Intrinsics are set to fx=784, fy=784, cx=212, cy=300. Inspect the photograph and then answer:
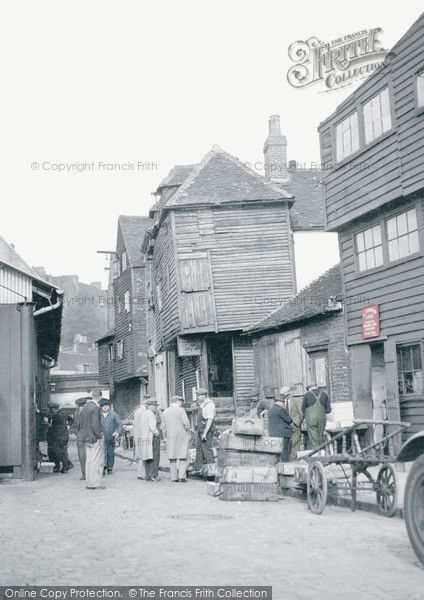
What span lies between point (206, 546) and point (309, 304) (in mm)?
15102

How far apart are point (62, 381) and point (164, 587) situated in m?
52.5

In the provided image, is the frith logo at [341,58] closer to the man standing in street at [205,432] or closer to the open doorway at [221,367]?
the man standing in street at [205,432]

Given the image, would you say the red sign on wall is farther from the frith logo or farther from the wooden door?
the wooden door

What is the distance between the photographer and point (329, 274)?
23.5 m

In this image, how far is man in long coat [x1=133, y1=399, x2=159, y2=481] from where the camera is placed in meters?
16.3

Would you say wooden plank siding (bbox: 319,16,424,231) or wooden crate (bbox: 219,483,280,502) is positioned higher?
wooden plank siding (bbox: 319,16,424,231)

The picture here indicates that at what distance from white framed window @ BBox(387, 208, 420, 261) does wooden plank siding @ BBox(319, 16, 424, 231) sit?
46 cm

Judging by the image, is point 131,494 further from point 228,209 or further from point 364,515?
point 228,209

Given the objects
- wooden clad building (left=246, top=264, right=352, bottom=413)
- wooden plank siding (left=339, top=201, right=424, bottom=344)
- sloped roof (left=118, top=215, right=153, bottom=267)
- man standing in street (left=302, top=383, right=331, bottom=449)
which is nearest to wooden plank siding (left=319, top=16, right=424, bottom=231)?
wooden plank siding (left=339, top=201, right=424, bottom=344)

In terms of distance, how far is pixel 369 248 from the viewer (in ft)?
56.0

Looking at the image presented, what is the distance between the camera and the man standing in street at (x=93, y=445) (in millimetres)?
14250

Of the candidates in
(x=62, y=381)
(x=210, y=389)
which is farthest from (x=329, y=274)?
(x=62, y=381)

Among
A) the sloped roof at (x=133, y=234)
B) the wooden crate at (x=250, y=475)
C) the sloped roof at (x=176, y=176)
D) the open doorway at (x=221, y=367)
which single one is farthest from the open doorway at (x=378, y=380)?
the sloped roof at (x=133, y=234)

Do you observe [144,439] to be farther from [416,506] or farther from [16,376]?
[416,506]
